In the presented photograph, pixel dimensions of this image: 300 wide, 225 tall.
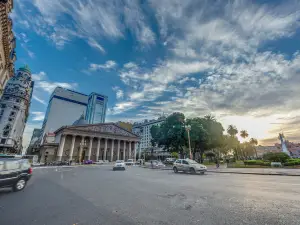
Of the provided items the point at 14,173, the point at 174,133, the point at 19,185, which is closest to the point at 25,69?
the point at 174,133

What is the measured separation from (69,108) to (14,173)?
154400 mm

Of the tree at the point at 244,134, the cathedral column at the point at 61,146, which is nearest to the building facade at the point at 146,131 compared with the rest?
the tree at the point at 244,134

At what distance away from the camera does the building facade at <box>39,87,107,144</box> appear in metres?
134

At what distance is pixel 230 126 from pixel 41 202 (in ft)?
286

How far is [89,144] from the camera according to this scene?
2628 inches

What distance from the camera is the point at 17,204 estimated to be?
5676mm

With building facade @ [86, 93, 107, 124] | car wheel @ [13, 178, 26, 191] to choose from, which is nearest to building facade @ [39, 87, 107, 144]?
building facade @ [86, 93, 107, 124]

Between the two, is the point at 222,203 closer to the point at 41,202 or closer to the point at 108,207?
the point at 108,207

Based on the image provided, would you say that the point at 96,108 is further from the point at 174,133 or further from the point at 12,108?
the point at 174,133

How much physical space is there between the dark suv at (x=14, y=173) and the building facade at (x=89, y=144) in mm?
55736

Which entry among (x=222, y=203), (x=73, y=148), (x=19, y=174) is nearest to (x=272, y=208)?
(x=222, y=203)

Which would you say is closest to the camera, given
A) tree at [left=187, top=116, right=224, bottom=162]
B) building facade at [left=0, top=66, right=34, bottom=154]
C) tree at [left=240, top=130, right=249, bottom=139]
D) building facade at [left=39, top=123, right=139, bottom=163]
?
tree at [left=187, top=116, right=224, bottom=162]

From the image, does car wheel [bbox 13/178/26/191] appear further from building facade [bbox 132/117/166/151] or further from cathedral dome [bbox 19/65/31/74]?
building facade [bbox 132/117/166/151]

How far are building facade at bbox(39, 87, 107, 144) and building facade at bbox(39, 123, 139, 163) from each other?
70561 millimetres
